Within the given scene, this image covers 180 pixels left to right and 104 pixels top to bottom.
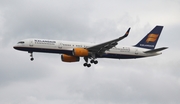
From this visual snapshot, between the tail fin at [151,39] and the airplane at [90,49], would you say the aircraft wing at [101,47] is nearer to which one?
the airplane at [90,49]

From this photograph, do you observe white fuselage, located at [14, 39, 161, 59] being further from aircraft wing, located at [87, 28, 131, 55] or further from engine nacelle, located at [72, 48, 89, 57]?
aircraft wing, located at [87, 28, 131, 55]

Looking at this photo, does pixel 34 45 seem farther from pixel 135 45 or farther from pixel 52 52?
pixel 135 45

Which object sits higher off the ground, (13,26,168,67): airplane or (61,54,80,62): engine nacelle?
(13,26,168,67): airplane

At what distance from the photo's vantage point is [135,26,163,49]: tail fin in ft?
340

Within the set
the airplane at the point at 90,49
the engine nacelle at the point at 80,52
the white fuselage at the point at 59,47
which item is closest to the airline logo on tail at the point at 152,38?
the airplane at the point at 90,49

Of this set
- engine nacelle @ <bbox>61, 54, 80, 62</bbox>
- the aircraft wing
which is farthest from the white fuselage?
engine nacelle @ <bbox>61, 54, 80, 62</bbox>

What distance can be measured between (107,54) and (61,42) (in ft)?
31.7

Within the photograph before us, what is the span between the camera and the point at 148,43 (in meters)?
104

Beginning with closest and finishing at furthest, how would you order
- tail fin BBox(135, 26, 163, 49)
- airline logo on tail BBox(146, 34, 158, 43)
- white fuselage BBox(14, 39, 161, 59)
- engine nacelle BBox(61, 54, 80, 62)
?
white fuselage BBox(14, 39, 161, 59) → engine nacelle BBox(61, 54, 80, 62) → tail fin BBox(135, 26, 163, 49) → airline logo on tail BBox(146, 34, 158, 43)

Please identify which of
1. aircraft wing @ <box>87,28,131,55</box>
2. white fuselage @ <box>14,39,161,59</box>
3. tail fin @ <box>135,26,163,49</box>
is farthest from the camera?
tail fin @ <box>135,26,163,49</box>

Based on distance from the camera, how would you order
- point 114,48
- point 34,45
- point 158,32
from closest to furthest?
1. point 34,45
2. point 114,48
3. point 158,32

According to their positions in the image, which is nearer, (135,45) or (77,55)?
(77,55)

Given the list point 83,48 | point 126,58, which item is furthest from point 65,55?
point 126,58

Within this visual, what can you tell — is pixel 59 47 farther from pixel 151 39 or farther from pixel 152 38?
pixel 152 38
